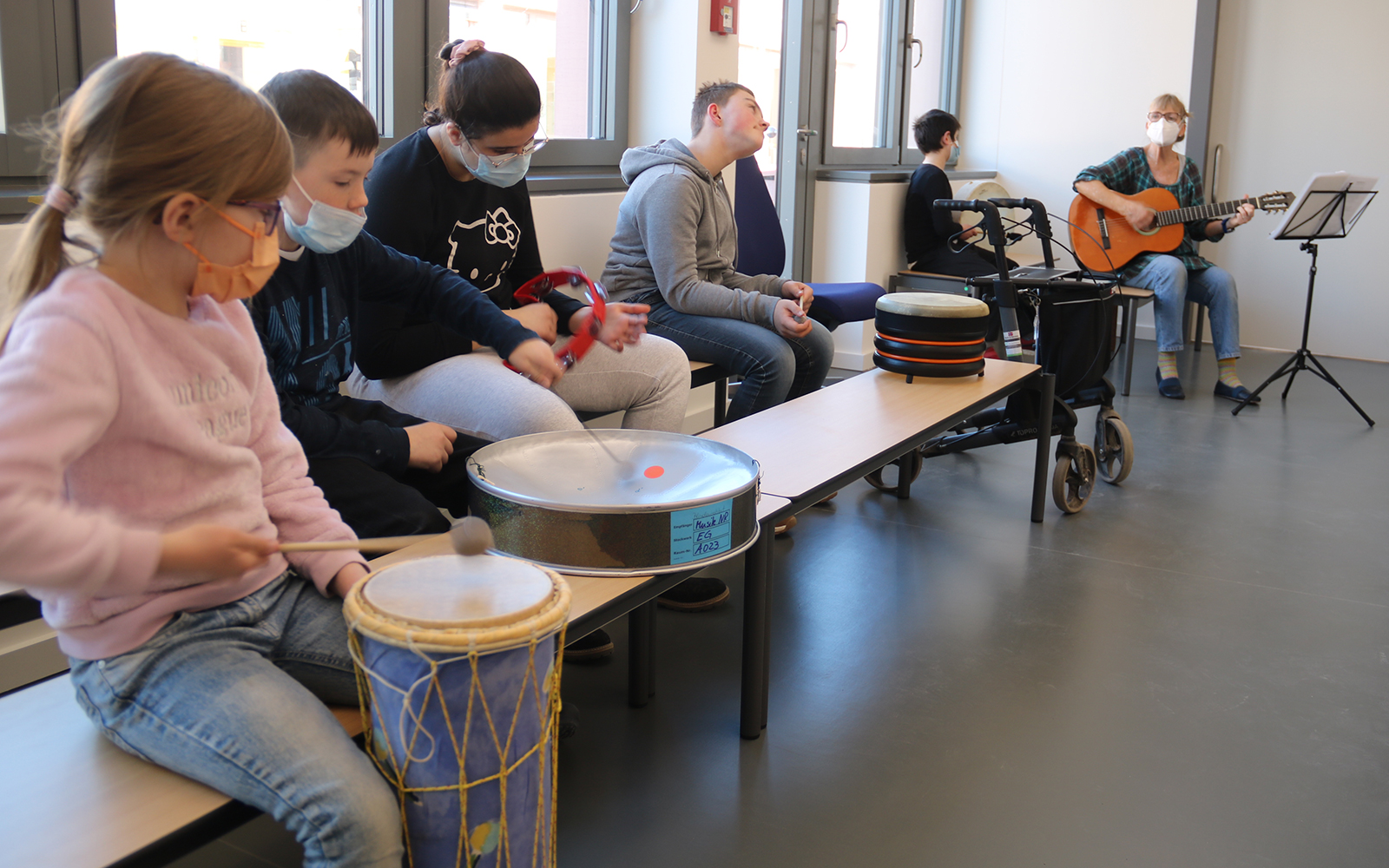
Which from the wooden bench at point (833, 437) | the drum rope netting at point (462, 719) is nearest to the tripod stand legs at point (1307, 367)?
the wooden bench at point (833, 437)

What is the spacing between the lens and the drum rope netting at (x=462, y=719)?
3.24 ft

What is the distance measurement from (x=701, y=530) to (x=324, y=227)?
68 cm

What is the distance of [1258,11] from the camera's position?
5.74 metres

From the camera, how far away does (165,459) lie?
41.2 inches

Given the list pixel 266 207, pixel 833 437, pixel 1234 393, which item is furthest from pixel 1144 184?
pixel 266 207

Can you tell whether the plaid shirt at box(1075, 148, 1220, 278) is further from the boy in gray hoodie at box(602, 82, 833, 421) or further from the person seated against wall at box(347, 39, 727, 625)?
the person seated against wall at box(347, 39, 727, 625)

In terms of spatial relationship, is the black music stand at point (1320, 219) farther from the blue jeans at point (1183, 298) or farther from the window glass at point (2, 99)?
the window glass at point (2, 99)

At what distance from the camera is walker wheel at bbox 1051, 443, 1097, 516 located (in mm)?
3061

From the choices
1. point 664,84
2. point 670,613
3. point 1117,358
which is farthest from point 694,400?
point 1117,358

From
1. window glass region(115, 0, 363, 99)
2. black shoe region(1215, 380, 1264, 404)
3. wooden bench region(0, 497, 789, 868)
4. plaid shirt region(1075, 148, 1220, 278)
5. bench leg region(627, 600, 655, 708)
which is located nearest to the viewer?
wooden bench region(0, 497, 789, 868)

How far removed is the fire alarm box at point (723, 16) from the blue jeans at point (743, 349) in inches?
47.9

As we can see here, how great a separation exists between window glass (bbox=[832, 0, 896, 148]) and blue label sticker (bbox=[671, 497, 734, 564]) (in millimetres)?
4103

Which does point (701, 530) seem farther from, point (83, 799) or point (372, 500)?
point (83, 799)

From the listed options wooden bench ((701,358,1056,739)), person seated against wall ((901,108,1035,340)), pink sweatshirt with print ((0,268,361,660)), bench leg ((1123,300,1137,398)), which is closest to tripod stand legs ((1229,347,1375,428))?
bench leg ((1123,300,1137,398))
